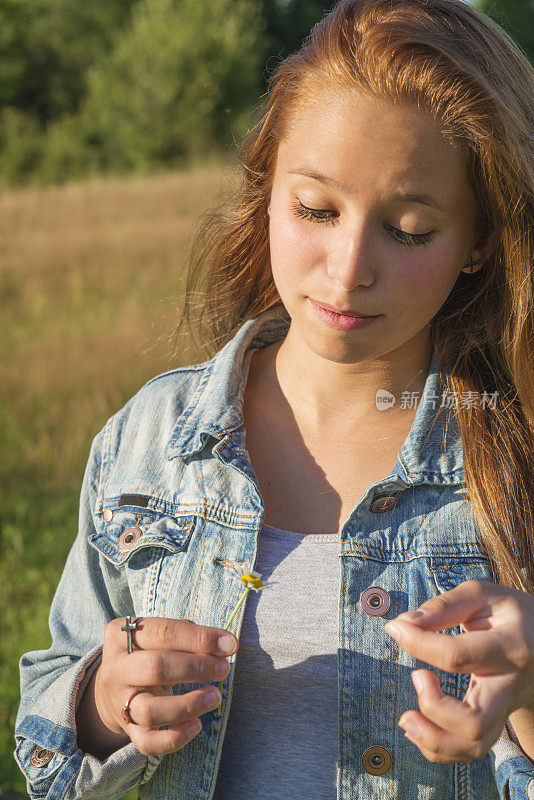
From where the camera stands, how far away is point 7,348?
720cm

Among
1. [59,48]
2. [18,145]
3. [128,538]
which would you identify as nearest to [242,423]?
[128,538]

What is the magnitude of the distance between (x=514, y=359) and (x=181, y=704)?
3.66 ft

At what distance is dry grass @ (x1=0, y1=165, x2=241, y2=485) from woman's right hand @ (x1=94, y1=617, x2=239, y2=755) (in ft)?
4.20

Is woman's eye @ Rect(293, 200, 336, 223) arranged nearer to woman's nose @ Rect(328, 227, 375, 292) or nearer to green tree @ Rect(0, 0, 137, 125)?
woman's nose @ Rect(328, 227, 375, 292)

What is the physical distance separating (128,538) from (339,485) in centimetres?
50

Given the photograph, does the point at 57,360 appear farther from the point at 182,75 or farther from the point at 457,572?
the point at 182,75

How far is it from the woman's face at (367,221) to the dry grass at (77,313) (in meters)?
0.76

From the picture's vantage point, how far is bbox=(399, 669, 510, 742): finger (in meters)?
1.31

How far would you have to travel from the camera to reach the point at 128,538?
1942 millimetres

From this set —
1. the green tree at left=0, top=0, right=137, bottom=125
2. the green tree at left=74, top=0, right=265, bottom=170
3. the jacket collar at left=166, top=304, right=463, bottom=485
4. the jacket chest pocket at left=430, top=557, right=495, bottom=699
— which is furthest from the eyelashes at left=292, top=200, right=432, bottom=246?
the green tree at left=0, top=0, right=137, bottom=125

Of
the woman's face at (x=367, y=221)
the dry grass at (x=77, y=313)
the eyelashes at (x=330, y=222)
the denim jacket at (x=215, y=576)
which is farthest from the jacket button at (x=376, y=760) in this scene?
the dry grass at (x=77, y=313)

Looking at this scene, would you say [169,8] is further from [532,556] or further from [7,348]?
[532,556]

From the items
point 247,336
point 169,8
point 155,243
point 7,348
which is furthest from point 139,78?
point 247,336

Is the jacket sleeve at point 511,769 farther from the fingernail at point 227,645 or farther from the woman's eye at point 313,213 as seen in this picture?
the woman's eye at point 313,213
